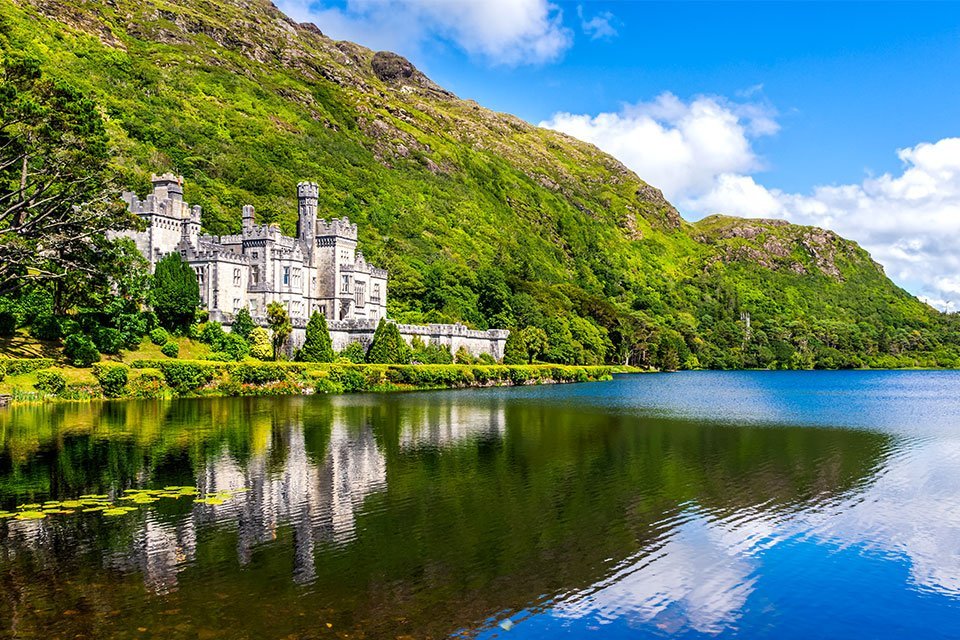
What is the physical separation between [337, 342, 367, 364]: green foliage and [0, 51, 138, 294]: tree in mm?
28613

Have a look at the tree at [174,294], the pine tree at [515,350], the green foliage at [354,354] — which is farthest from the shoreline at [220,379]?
the pine tree at [515,350]

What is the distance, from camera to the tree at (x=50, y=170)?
36.8 metres

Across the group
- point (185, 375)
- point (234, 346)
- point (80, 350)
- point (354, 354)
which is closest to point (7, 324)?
point (80, 350)

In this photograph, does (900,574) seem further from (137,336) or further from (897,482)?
(137,336)

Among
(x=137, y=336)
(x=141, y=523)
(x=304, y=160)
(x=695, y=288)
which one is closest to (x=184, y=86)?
(x=304, y=160)

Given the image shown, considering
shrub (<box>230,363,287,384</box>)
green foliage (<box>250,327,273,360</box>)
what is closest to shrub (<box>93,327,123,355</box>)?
shrub (<box>230,363,287,384</box>)

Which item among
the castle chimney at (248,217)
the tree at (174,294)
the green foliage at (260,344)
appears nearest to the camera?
the tree at (174,294)

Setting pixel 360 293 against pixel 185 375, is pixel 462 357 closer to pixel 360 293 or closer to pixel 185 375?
pixel 360 293

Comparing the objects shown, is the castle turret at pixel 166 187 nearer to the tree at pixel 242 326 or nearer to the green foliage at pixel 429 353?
the tree at pixel 242 326

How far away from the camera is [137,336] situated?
57625 millimetres

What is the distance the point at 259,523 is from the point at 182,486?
16.3 ft

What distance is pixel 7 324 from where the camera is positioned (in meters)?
52.3

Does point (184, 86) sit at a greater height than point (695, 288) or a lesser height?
greater

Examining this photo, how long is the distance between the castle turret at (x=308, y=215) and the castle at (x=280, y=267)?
10 cm
